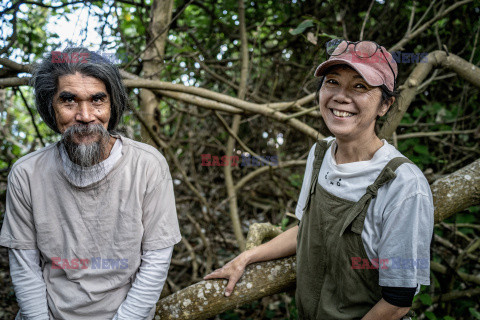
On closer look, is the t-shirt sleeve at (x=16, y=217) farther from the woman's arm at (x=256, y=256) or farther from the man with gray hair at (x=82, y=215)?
the woman's arm at (x=256, y=256)

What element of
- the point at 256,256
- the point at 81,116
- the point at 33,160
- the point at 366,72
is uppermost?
the point at 366,72

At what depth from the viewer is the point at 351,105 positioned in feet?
4.71

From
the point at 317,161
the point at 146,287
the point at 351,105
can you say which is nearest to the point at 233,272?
the point at 146,287

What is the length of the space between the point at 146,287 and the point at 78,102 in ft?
2.87

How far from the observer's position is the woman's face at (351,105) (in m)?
1.43

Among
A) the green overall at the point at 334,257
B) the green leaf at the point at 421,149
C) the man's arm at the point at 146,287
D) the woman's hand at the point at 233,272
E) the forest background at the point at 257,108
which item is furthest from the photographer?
the green leaf at the point at 421,149

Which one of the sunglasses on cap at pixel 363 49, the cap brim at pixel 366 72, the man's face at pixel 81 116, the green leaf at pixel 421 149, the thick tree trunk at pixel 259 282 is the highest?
the sunglasses on cap at pixel 363 49

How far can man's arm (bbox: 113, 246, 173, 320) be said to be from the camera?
5.04ft

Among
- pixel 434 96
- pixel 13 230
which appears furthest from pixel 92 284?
pixel 434 96

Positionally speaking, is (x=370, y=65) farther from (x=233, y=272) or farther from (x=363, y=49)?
(x=233, y=272)

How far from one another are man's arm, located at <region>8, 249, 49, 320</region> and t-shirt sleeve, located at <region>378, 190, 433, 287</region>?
143cm

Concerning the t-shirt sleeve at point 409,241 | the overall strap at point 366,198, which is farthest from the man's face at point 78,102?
the t-shirt sleeve at point 409,241

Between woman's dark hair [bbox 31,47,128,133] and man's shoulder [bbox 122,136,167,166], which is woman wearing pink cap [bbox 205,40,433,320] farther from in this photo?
woman's dark hair [bbox 31,47,128,133]

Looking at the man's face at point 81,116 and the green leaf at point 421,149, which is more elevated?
the man's face at point 81,116
